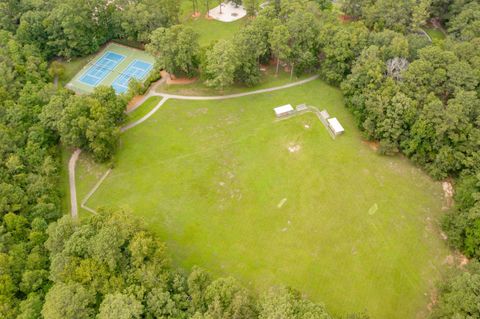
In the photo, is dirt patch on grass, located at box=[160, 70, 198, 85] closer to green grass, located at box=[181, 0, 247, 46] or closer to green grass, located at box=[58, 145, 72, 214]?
green grass, located at box=[181, 0, 247, 46]

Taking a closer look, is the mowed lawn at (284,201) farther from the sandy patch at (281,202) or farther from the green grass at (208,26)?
the green grass at (208,26)

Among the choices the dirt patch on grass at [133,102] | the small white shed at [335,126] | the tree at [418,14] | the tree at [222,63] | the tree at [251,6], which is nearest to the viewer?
the small white shed at [335,126]

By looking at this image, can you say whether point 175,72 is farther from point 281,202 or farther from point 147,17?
point 281,202

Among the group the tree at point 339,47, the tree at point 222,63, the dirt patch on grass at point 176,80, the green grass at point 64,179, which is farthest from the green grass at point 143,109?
the tree at point 339,47

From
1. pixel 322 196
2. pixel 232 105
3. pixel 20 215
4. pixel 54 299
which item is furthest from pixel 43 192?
pixel 322 196

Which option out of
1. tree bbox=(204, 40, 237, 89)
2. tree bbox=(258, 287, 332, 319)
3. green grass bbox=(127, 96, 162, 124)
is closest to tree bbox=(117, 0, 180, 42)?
green grass bbox=(127, 96, 162, 124)

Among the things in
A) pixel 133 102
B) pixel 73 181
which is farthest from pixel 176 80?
pixel 73 181
